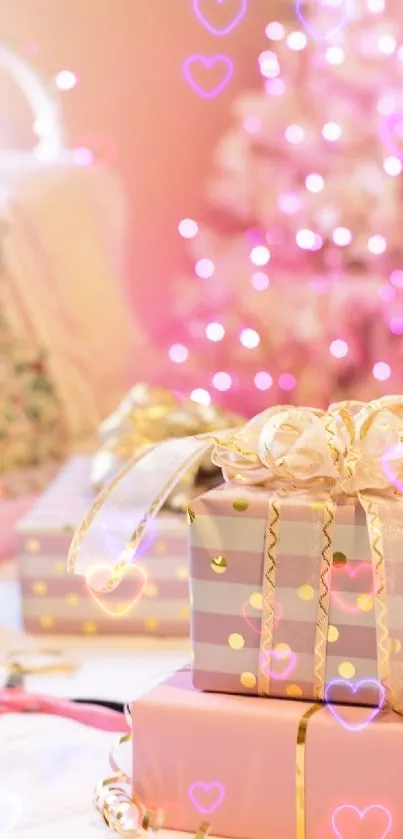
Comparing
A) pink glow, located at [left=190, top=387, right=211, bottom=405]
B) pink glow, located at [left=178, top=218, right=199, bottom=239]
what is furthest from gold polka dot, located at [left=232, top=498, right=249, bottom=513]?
pink glow, located at [left=178, top=218, right=199, bottom=239]

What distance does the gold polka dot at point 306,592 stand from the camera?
0.90 m

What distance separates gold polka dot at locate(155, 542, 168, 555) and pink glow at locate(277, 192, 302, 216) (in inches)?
66.5

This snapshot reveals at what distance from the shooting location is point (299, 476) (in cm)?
93

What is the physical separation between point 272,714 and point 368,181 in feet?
7.04

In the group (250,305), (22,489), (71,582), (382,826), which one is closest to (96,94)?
(250,305)

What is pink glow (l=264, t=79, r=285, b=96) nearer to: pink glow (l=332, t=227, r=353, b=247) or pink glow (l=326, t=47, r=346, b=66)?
pink glow (l=326, t=47, r=346, b=66)

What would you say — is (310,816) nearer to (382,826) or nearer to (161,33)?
(382,826)

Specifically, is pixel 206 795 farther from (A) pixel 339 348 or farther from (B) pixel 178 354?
(B) pixel 178 354

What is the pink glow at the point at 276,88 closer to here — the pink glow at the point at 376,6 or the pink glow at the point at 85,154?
the pink glow at the point at 376,6

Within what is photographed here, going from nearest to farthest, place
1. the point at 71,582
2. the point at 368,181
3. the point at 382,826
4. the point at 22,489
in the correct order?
the point at 382,826 < the point at 71,582 < the point at 22,489 < the point at 368,181

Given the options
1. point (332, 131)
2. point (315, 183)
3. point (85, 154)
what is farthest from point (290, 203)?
point (85, 154)

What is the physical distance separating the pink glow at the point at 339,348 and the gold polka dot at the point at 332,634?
2050 mm

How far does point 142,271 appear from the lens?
3377 mm

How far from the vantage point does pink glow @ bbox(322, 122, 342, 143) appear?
287cm
